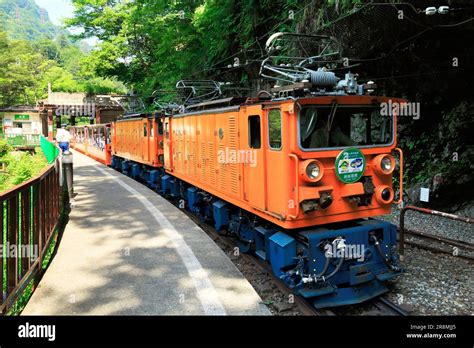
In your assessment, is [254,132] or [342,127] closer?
[342,127]

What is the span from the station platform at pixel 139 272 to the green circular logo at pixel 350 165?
6.44 ft

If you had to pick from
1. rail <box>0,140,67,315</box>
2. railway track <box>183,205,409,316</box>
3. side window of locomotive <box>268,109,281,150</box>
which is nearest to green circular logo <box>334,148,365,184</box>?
side window of locomotive <box>268,109,281,150</box>

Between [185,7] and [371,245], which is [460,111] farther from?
[185,7]

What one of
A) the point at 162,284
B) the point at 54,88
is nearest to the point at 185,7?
the point at 162,284

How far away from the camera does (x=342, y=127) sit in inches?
237

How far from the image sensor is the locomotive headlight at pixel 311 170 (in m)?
5.41

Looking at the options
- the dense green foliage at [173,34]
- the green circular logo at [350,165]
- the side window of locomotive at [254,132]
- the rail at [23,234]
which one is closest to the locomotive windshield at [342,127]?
the green circular logo at [350,165]

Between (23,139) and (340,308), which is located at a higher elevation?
(23,139)

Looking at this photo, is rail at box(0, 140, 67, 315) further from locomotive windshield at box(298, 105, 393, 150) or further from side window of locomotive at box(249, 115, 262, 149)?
locomotive windshield at box(298, 105, 393, 150)

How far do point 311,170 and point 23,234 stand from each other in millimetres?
3644

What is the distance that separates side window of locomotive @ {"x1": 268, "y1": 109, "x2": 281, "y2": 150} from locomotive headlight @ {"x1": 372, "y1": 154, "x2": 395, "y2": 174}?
1496mm

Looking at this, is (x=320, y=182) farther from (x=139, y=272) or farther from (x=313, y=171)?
(x=139, y=272)

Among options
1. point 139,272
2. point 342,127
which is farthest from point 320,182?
point 139,272

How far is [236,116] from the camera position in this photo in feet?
23.3
